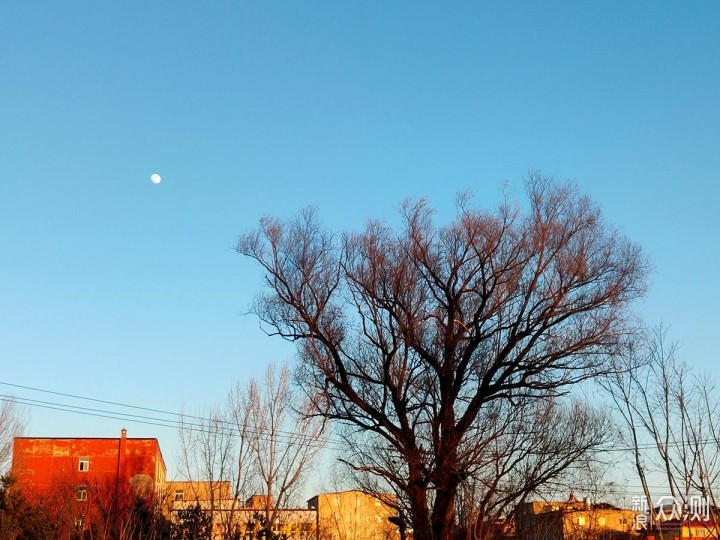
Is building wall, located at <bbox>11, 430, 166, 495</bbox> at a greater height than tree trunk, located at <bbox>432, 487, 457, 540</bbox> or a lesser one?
greater

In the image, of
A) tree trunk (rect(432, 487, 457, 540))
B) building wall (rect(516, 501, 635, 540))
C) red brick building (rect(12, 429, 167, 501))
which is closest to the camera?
tree trunk (rect(432, 487, 457, 540))

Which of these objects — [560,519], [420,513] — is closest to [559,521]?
[560,519]

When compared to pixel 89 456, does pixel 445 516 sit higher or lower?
lower

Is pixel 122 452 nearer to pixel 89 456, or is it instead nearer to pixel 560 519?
pixel 89 456

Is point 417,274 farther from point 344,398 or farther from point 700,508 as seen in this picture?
point 700,508

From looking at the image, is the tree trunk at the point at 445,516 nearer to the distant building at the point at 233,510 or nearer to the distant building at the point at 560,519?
the distant building at the point at 560,519

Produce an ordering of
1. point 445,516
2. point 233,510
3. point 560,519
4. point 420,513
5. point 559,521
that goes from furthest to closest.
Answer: point 233,510 → point 559,521 → point 560,519 → point 420,513 → point 445,516

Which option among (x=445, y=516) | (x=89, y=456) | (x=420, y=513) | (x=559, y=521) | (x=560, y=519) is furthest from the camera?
(x=89, y=456)

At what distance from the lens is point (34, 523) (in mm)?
29938

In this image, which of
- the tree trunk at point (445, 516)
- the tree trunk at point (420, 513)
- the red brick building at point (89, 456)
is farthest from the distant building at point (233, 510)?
the red brick building at point (89, 456)

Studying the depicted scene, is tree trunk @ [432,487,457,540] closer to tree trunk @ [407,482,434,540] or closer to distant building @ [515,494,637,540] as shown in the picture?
tree trunk @ [407,482,434,540]

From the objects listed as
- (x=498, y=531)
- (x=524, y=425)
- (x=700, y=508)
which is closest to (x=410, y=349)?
(x=524, y=425)

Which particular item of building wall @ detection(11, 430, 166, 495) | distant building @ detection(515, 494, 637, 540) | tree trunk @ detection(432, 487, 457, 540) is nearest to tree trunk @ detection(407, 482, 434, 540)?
tree trunk @ detection(432, 487, 457, 540)

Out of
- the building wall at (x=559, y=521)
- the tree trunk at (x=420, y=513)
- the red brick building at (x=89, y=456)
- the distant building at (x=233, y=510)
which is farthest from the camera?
the red brick building at (x=89, y=456)
